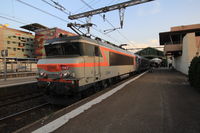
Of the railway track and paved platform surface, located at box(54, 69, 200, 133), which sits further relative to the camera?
the railway track

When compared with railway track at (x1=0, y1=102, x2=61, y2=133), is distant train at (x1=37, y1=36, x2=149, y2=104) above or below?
above

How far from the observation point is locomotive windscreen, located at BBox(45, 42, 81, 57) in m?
5.57

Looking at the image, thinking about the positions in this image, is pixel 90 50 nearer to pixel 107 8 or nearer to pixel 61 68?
pixel 61 68

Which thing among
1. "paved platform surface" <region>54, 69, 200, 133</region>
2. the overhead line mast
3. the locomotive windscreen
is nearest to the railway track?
"paved platform surface" <region>54, 69, 200, 133</region>

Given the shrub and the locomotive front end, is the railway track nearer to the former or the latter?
the locomotive front end

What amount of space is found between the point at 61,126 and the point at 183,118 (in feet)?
11.9

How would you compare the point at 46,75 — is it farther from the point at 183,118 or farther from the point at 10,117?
the point at 183,118

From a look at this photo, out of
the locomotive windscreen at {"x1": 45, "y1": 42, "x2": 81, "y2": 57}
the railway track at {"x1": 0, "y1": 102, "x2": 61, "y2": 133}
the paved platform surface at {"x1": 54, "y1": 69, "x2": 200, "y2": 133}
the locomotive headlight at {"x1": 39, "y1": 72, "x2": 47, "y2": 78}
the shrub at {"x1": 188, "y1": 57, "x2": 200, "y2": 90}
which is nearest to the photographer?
the paved platform surface at {"x1": 54, "y1": 69, "x2": 200, "y2": 133}

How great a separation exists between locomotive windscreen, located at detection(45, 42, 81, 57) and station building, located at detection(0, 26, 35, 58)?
50428 millimetres

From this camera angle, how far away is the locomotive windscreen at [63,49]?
5.57 m

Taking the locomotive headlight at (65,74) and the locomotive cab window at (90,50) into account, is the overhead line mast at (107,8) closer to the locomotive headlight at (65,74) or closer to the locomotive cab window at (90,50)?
the locomotive cab window at (90,50)

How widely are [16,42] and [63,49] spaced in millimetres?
55868

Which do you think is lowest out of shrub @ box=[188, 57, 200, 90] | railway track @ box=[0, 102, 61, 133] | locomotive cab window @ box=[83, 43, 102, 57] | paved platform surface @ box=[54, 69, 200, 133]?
railway track @ box=[0, 102, 61, 133]

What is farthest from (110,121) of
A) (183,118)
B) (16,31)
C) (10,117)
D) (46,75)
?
(16,31)
